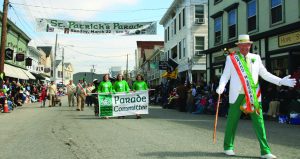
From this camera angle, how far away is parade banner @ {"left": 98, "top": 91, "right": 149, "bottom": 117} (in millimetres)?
15766

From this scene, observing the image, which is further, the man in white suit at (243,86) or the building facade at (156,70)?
the building facade at (156,70)

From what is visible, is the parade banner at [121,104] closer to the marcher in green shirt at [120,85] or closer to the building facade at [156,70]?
the marcher in green shirt at [120,85]

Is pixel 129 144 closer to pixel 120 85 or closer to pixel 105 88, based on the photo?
pixel 120 85

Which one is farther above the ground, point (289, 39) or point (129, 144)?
point (289, 39)

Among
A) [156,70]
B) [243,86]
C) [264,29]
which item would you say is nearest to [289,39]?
[264,29]

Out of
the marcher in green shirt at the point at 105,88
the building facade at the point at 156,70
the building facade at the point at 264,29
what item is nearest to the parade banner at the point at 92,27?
the building facade at the point at 264,29

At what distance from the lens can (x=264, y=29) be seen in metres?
20.7

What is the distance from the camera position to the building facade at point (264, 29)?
18.1 m

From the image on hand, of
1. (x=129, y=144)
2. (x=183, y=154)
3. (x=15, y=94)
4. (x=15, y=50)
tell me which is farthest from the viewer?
(x=15, y=50)

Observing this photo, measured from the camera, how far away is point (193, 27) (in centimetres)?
3609

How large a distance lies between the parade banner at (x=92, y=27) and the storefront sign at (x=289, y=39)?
418 inches

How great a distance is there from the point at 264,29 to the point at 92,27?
1170 cm

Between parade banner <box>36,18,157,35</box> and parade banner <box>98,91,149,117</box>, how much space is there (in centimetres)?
1188

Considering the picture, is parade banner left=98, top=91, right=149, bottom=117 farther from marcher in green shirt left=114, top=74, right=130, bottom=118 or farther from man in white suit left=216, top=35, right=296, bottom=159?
man in white suit left=216, top=35, right=296, bottom=159
